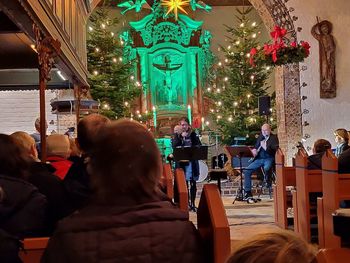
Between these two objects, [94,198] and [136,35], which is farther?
[136,35]

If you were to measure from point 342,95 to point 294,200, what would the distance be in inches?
232

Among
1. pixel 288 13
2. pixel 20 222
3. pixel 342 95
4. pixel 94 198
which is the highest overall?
pixel 288 13

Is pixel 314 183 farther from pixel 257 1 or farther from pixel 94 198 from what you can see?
pixel 257 1

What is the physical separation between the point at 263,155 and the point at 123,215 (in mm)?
9139

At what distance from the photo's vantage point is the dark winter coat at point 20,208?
2281mm

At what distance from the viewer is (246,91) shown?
48.6 feet

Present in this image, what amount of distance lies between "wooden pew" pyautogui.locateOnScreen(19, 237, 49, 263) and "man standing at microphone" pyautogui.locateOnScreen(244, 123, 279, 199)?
825cm

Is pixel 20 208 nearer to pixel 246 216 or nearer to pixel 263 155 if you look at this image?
pixel 246 216

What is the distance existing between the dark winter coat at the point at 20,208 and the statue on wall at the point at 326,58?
10.1 meters

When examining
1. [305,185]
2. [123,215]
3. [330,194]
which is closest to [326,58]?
[305,185]

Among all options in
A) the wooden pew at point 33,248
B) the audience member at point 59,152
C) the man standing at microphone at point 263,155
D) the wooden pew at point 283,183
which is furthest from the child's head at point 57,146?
the man standing at microphone at point 263,155

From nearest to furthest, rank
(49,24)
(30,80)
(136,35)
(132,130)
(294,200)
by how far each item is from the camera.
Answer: (132,130) < (49,24) < (294,200) < (30,80) < (136,35)

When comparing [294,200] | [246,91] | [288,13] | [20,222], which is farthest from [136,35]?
[20,222]

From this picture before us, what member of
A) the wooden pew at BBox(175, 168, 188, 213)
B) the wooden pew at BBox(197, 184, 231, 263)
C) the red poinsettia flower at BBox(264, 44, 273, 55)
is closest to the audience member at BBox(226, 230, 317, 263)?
the wooden pew at BBox(197, 184, 231, 263)
